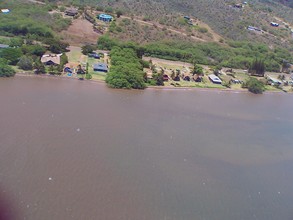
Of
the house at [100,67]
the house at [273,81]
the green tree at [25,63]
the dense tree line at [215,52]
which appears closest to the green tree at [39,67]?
the green tree at [25,63]

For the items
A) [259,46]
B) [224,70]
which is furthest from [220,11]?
[224,70]

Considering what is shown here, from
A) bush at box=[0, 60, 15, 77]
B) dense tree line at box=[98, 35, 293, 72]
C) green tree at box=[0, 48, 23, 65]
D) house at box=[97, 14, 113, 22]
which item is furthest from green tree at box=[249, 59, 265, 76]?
bush at box=[0, 60, 15, 77]

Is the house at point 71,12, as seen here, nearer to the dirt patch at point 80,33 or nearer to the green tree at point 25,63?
the dirt patch at point 80,33

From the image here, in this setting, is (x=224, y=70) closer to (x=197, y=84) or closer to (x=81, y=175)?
(x=197, y=84)

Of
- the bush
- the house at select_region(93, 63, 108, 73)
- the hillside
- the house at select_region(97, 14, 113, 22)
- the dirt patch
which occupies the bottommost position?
the bush

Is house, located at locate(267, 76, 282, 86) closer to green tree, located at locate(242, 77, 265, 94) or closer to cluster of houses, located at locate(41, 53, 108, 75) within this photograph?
green tree, located at locate(242, 77, 265, 94)

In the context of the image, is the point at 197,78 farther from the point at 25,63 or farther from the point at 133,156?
the point at 133,156

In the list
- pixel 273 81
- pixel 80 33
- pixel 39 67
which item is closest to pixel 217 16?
pixel 273 81
